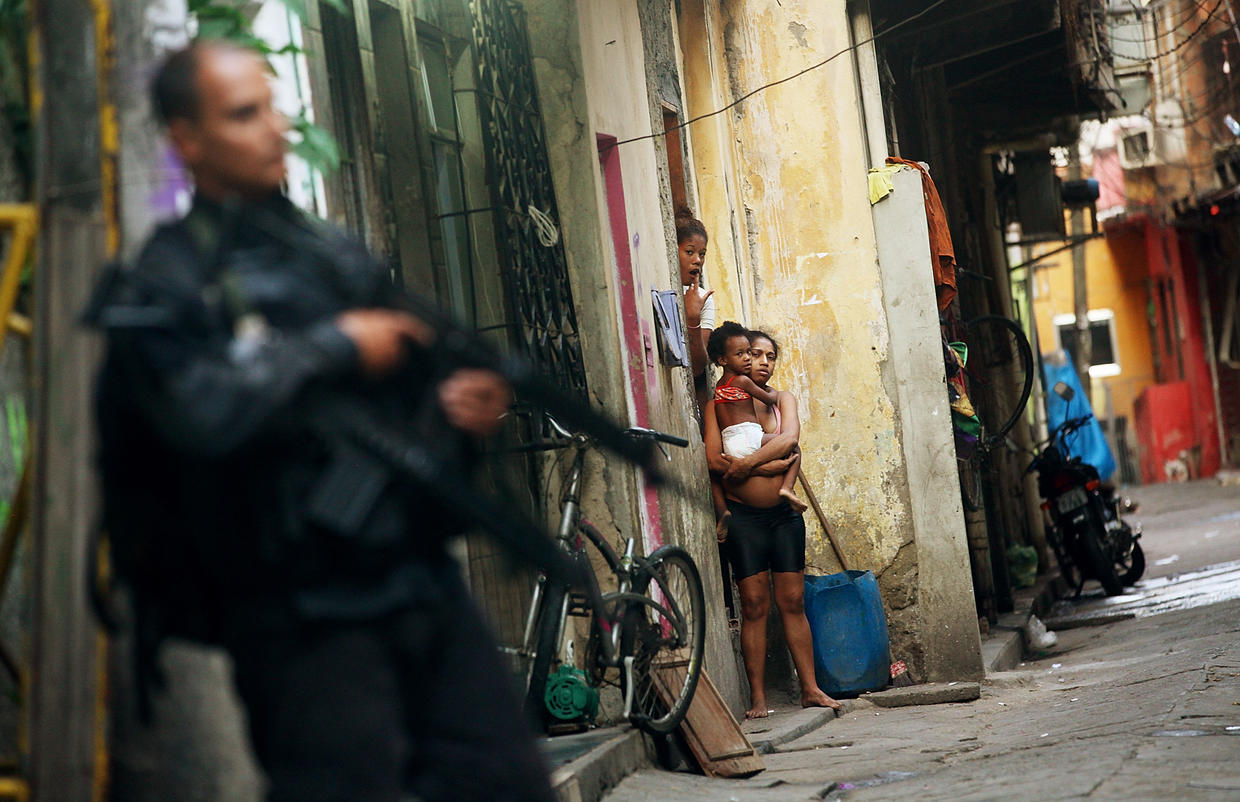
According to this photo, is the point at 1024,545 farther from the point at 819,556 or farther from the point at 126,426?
the point at 126,426

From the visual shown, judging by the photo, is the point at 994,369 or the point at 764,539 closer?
the point at 764,539

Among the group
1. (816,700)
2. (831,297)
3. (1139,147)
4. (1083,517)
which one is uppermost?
(1139,147)

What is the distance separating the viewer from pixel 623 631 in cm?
582

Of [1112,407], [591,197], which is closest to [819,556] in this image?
[591,197]

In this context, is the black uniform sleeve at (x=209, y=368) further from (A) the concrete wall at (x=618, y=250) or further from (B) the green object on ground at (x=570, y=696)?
(A) the concrete wall at (x=618, y=250)

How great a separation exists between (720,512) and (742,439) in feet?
1.35

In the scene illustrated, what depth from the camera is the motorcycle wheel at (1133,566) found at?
13781mm

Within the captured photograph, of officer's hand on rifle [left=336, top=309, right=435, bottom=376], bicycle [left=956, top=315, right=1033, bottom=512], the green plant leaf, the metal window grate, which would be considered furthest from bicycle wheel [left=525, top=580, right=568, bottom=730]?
bicycle [left=956, top=315, right=1033, bottom=512]

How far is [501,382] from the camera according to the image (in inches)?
98.7

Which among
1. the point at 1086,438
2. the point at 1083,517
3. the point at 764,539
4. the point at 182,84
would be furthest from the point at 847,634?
the point at 1086,438

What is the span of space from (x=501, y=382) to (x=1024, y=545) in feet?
44.3

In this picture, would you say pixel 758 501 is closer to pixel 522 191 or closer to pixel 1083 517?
pixel 522 191

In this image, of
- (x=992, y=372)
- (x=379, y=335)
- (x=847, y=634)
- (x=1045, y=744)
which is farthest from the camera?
(x=992, y=372)

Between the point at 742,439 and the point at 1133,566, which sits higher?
the point at 742,439
